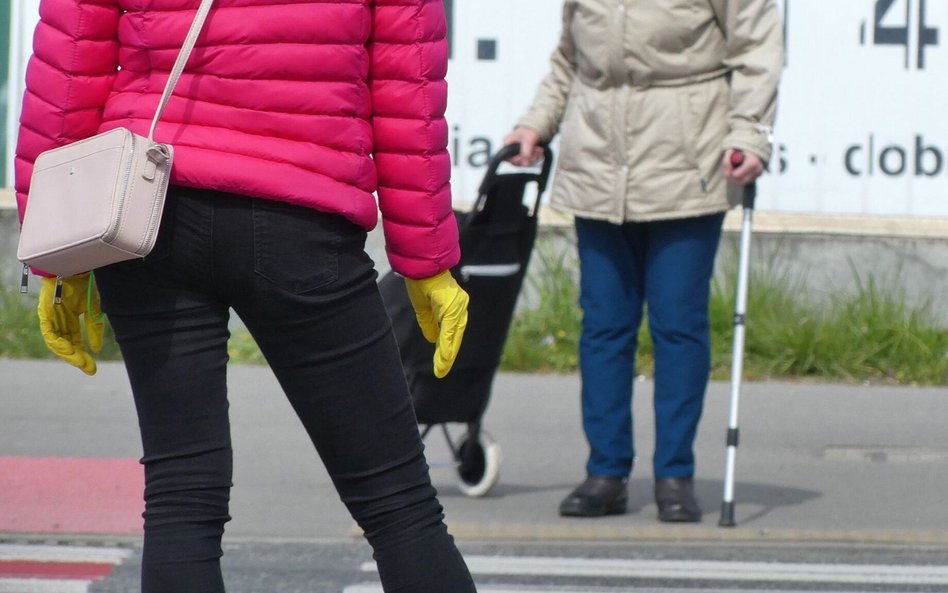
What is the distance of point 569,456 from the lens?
6.06 metres

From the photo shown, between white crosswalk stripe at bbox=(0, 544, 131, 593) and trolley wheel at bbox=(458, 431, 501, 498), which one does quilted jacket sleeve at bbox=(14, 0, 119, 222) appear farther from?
trolley wheel at bbox=(458, 431, 501, 498)

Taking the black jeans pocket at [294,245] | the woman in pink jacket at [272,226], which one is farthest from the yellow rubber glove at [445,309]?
the black jeans pocket at [294,245]

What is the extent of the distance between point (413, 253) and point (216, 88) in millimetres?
423

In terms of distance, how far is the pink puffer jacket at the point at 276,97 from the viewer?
241 cm

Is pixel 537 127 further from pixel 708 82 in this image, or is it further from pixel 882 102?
pixel 882 102

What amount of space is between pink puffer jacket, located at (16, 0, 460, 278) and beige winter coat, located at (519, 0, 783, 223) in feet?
7.54

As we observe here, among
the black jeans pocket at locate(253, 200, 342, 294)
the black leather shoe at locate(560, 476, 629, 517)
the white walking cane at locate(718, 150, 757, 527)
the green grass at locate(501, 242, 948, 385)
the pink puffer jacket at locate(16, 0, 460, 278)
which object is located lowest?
the green grass at locate(501, 242, 948, 385)

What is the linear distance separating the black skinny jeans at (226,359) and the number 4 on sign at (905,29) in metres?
6.36

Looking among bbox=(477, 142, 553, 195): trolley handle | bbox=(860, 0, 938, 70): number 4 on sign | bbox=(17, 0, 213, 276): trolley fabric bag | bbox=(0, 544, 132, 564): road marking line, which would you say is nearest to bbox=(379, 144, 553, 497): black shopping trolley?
bbox=(477, 142, 553, 195): trolley handle

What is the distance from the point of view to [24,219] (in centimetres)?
254

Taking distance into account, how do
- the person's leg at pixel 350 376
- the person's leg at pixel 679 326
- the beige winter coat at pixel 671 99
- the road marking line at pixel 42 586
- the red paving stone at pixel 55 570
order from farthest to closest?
the person's leg at pixel 679 326 → the beige winter coat at pixel 671 99 → the red paving stone at pixel 55 570 → the road marking line at pixel 42 586 → the person's leg at pixel 350 376

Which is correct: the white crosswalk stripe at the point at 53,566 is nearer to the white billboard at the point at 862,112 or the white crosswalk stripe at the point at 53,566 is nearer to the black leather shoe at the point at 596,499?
the black leather shoe at the point at 596,499

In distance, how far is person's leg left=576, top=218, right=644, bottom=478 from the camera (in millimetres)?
5004

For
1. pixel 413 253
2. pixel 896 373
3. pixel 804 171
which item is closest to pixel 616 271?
pixel 413 253
